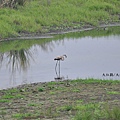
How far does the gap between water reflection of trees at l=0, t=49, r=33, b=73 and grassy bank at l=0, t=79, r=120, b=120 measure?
13.8 feet

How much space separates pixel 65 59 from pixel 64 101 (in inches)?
353

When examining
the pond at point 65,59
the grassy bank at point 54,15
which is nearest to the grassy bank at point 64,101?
the pond at point 65,59

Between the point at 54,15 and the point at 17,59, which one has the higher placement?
the point at 54,15

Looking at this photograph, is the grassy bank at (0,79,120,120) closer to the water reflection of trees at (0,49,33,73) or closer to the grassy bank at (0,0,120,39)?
the water reflection of trees at (0,49,33,73)

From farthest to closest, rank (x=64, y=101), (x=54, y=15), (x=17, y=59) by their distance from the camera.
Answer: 1. (x=54, y=15)
2. (x=17, y=59)
3. (x=64, y=101)

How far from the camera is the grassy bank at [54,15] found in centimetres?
2803

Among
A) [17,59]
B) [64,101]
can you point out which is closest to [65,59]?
Result: [17,59]

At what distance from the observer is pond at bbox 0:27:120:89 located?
17.4m

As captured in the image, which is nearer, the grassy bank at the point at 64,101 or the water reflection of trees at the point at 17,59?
the grassy bank at the point at 64,101

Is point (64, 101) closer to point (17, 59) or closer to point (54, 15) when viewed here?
point (17, 59)

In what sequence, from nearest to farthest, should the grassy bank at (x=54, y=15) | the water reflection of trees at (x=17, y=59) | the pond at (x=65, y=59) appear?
the pond at (x=65, y=59), the water reflection of trees at (x=17, y=59), the grassy bank at (x=54, y=15)

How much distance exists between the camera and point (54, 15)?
3125cm

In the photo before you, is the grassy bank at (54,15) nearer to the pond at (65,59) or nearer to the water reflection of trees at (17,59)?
the pond at (65,59)

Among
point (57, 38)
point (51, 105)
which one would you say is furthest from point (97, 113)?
point (57, 38)
